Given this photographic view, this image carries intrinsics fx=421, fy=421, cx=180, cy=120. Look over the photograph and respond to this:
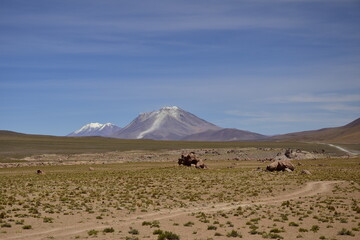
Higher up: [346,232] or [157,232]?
[157,232]

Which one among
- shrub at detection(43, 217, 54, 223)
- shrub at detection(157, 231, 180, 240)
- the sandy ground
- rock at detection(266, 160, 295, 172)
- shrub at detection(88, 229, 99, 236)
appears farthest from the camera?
rock at detection(266, 160, 295, 172)

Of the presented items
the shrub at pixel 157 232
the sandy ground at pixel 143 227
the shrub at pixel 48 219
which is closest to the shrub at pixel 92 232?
the sandy ground at pixel 143 227

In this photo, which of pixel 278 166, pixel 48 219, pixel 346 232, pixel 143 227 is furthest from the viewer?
pixel 278 166

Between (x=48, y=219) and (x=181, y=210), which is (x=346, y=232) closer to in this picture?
(x=181, y=210)

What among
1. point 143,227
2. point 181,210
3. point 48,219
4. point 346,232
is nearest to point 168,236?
point 143,227

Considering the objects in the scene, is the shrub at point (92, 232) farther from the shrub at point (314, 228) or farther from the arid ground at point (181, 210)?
the shrub at point (314, 228)

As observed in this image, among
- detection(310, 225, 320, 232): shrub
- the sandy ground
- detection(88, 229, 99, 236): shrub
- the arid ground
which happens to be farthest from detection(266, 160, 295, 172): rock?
detection(88, 229, 99, 236): shrub

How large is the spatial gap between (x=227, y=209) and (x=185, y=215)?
12.7 feet

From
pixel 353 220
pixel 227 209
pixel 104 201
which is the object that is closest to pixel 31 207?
pixel 104 201

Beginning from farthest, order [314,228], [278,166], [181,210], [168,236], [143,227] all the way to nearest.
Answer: [278,166]
[181,210]
[143,227]
[314,228]
[168,236]

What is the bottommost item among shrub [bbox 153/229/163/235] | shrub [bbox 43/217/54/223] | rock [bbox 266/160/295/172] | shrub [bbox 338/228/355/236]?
shrub [bbox 338/228/355/236]

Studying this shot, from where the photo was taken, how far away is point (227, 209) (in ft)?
94.9

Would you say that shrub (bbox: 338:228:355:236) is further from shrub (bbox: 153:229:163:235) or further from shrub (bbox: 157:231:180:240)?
shrub (bbox: 153:229:163:235)

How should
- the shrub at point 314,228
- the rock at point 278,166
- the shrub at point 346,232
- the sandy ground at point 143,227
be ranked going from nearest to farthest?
1. the sandy ground at point 143,227
2. the shrub at point 346,232
3. the shrub at point 314,228
4. the rock at point 278,166
